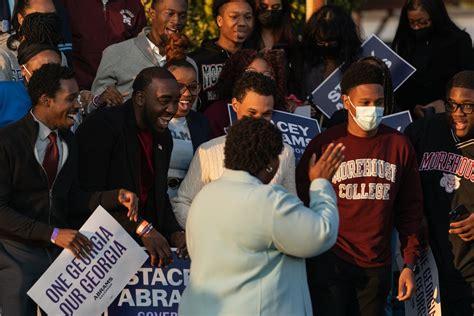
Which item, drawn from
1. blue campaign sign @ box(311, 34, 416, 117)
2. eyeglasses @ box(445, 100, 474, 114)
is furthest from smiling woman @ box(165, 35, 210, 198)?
eyeglasses @ box(445, 100, 474, 114)

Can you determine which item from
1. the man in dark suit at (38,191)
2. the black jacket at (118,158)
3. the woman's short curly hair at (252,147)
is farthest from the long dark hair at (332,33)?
the woman's short curly hair at (252,147)

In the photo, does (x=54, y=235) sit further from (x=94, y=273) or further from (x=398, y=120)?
(x=398, y=120)

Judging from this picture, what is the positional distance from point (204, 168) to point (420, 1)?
135 inches

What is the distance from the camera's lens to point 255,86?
923cm

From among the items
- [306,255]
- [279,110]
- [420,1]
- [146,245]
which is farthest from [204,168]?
[420,1]

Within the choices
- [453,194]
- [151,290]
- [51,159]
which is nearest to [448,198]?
[453,194]

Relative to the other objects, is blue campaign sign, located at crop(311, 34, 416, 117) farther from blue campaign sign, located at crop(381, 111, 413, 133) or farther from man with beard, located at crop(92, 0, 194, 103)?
man with beard, located at crop(92, 0, 194, 103)

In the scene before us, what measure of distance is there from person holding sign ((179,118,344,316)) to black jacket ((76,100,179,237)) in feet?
5.21

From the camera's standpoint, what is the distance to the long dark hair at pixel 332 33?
11.2 meters

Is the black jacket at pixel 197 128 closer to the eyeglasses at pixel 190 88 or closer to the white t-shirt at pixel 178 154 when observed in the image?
the white t-shirt at pixel 178 154

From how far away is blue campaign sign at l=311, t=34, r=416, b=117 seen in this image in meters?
10.8

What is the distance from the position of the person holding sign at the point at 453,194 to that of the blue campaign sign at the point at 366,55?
149 centimetres

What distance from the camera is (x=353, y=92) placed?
354 inches

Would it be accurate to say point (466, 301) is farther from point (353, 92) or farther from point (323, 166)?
point (323, 166)
